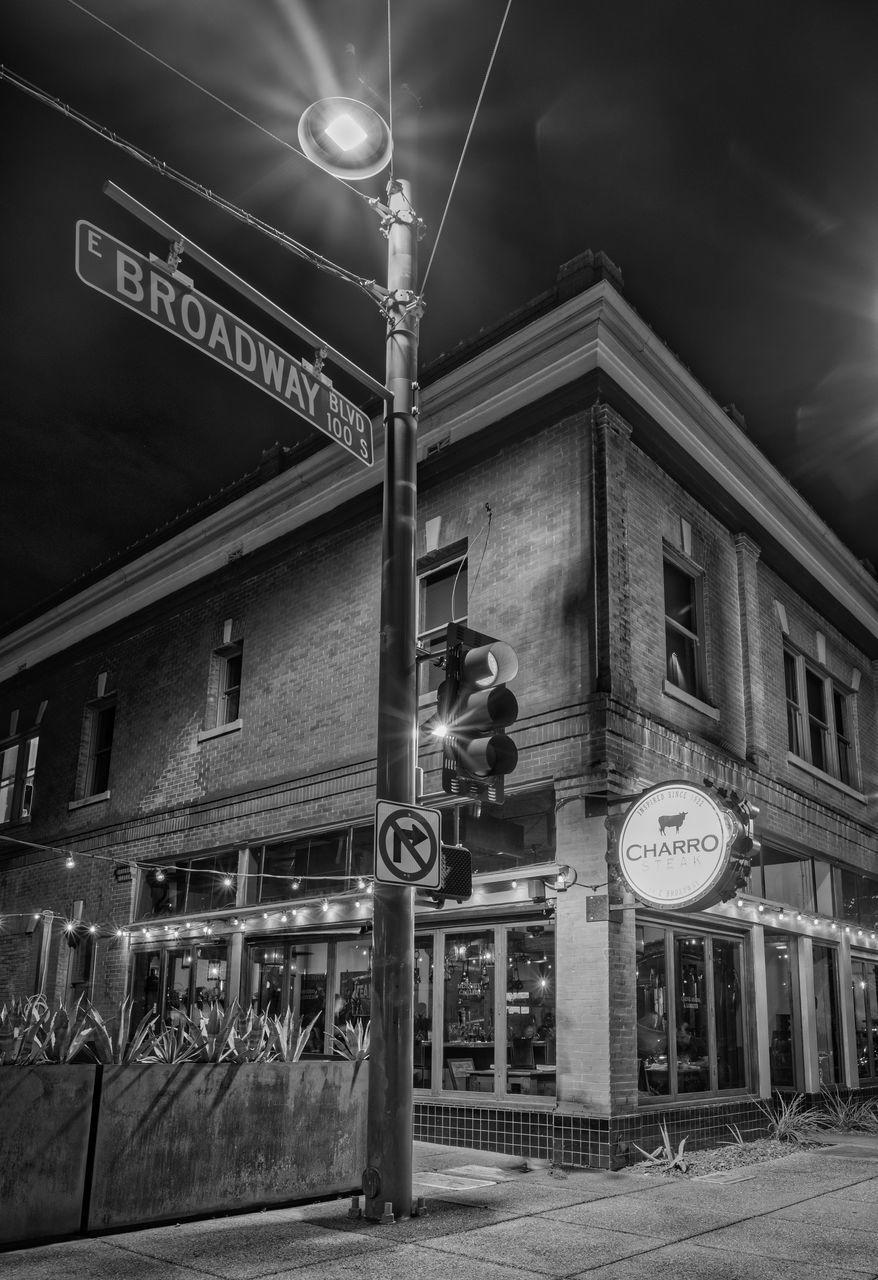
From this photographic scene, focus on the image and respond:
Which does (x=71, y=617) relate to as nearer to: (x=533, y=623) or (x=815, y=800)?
(x=533, y=623)

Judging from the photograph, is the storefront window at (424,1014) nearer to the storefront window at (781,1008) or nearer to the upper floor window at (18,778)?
the storefront window at (781,1008)

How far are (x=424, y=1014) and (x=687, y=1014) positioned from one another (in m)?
3.12

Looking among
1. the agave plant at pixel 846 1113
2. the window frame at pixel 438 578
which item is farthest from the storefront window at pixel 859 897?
the window frame at pixel 438 578

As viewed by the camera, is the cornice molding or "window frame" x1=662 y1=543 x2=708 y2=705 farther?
"window frame" x1=662 y1=543 x2=708 y2=705

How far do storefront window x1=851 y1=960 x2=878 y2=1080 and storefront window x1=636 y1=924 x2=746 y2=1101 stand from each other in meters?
4.22

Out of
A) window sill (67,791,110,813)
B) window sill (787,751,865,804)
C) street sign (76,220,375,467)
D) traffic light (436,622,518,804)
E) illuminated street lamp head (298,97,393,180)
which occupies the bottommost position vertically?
traffic light (436,622,518,804)

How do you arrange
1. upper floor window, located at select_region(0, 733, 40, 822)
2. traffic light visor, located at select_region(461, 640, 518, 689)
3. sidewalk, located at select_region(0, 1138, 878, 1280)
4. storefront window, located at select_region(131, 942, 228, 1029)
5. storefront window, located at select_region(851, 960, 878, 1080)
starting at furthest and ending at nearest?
upper floor window, located at select_region(0, 733, 40, 822)
storefront window, located at select_region(851, 960, 878, 1080)
storefront window, located at select_region(131, 942, 228, 1029)
traffic light visor, located at select_region(461, 640, 518, 689)
sidewalk, located at select_region(0, 1138, 878, 1280)

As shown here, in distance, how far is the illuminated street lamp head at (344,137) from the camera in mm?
7934

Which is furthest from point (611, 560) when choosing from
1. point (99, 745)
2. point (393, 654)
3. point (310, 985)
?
point (99, 745)

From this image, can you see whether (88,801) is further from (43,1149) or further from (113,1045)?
(43,1149)

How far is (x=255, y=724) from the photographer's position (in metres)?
16.4

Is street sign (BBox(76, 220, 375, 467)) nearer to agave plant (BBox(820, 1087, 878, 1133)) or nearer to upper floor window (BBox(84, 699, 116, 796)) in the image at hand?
agave plant (BBox(820, 1087, 878, 1133))

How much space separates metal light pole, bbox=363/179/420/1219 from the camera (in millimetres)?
7449

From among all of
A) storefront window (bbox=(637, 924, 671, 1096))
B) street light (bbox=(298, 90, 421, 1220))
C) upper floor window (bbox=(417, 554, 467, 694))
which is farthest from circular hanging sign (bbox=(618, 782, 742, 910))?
upper floor window (bbox=(417, 554, 467, 694))
